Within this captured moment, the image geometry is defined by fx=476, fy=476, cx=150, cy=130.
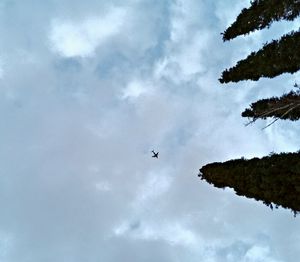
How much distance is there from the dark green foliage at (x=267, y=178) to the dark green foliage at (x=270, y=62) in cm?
332

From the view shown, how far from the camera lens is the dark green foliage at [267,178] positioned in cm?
1409

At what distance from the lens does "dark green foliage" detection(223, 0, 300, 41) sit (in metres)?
16.2

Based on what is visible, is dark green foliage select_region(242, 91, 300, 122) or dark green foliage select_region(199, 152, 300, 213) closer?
dark green foliage select_region(199, 152, 300, 213)

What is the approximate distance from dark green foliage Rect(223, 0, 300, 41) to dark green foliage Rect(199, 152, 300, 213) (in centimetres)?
485

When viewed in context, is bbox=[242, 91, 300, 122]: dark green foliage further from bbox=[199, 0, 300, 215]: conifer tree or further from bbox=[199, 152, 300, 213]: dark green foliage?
bbox=[199, 152, 300, 213]: dark green foliage

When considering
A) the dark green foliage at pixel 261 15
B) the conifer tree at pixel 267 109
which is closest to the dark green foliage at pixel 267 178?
the conifer tree at pixel 267 109

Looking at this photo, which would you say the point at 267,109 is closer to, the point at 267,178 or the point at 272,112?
the point at 272,112

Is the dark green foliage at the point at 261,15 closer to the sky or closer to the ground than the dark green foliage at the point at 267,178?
closer to the sky

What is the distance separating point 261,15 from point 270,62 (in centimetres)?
170

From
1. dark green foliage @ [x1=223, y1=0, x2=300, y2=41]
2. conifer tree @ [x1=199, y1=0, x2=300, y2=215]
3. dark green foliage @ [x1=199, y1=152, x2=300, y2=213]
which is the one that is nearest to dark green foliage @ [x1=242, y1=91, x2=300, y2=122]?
conifer tree @ [x1=199, y1=0, x2=300, y2=215]

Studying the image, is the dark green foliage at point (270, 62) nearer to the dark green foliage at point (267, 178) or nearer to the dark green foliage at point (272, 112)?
the dark green foliage at point (272, 112)

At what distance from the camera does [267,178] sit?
14.6 metres

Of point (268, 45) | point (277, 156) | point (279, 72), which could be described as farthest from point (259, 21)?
point (277, 156)

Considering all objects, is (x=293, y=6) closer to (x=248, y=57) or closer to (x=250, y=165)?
(x=248, y=57)
